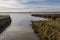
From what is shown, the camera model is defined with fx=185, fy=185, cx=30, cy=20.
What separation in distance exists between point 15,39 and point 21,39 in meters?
0.65

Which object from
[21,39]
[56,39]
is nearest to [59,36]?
[56,39]

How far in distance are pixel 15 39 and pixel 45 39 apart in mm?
5521

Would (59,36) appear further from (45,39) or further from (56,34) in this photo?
(45,39)

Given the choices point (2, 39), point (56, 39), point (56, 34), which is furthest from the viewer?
point (2, 39)

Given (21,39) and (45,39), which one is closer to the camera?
(45,39)

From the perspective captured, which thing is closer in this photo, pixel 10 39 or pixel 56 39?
pixel 56 39

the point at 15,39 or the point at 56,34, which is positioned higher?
the point at 56,34

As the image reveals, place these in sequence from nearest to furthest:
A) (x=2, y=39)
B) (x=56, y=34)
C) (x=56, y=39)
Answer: (x=56, y=39) < (x=56, y=34) < (x=2, y=39)

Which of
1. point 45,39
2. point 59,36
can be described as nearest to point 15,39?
point 45,39

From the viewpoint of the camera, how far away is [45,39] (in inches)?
594

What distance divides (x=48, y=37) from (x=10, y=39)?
6.17 metres

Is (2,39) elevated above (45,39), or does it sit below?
below

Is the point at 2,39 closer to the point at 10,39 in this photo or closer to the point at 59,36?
the point at 10,39

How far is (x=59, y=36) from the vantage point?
45.5 ft
